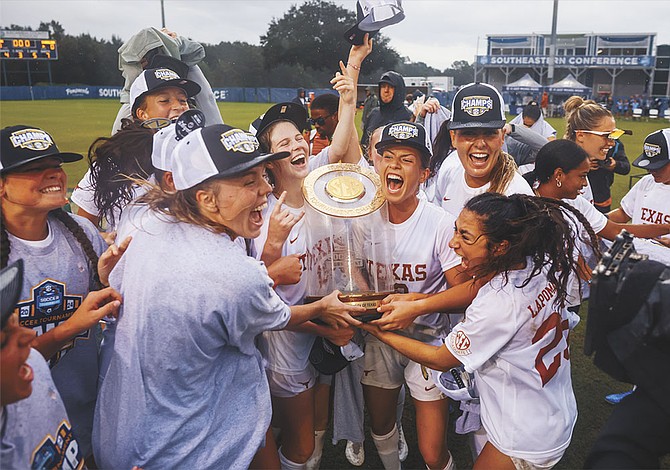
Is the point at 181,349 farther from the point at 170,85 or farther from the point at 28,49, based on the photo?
the point at 28,49

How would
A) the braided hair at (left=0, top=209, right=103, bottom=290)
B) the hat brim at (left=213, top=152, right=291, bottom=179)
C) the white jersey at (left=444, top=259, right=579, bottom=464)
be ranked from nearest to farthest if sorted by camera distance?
the hat brim at (left=213, top=152, right=291, bottom=179) → the white jersey at (left=444, top=259, right=579, bottom=464) → the braided hair at (left=0, top=209, right=103, bottom=290)

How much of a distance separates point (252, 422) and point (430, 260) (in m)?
1.40

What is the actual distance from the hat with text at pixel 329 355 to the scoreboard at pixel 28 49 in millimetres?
49412

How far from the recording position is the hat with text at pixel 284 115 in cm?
348

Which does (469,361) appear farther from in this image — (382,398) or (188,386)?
(188,386)

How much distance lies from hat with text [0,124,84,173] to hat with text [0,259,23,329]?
1.02 metres

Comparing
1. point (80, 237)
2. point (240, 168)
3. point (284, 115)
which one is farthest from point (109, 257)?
point (284, 115)

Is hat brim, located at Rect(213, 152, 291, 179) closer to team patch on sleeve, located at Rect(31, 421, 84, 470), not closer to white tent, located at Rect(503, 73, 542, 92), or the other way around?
team patch on sleeve, located at Rect(31, 421, 84, 470)

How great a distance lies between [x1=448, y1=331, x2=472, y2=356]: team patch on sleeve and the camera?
2.47 meters

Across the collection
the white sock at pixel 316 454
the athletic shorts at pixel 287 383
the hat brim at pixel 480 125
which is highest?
the hat brim at pixel 480 125

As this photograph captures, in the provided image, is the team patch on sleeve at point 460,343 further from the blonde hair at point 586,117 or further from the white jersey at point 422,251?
the blonde hair at point 586,117

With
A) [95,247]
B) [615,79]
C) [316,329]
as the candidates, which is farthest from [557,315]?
[615,79]

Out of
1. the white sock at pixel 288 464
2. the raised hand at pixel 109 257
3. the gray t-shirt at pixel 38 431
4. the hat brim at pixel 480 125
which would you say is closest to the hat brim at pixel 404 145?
the hat brim at pixel 480 125

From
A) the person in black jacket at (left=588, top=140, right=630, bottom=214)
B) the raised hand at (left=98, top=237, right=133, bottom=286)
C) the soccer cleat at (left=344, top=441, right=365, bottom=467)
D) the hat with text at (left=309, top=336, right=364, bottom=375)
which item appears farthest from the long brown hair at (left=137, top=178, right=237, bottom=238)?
the person in black jacket at (left=588, top=140, right=630, bottom=214)
